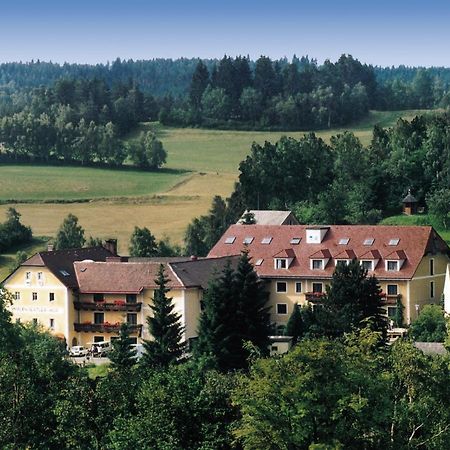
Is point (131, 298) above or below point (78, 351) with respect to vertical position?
above

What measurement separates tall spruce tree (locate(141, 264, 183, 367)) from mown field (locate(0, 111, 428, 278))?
26663 millimetres

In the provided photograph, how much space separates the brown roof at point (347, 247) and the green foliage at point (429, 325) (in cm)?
434

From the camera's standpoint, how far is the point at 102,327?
7194 cm

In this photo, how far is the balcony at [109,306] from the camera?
7181cm

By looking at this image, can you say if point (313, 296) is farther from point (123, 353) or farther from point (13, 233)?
point (13, 233)

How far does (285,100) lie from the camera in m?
162

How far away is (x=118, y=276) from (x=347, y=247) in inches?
408

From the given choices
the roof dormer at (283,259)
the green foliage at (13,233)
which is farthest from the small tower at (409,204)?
the green foliage at (13,233)

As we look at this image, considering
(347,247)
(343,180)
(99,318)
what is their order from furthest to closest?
(343,180) < (347,247) < (99,318)

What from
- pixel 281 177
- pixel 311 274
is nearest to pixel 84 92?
pixel 281 177

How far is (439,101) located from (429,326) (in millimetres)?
114633

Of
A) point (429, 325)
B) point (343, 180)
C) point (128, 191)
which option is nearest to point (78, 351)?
point (429, 325)

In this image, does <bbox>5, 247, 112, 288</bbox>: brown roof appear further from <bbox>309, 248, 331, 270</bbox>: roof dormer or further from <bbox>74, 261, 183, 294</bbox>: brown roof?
<bbox>309, 248, 331, 270</bbox>: roof dormer

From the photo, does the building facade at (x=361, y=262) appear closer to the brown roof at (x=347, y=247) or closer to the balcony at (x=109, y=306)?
the brown roof at (x=347, y=247)
